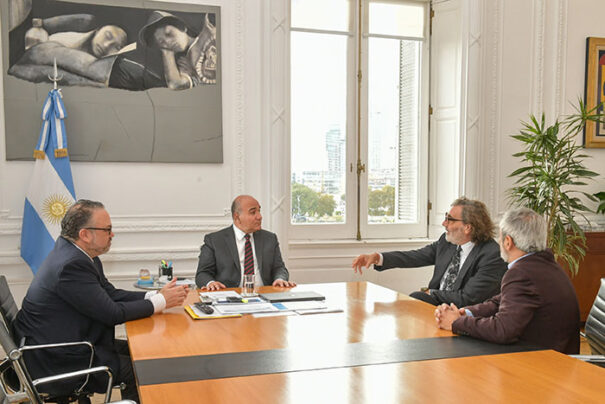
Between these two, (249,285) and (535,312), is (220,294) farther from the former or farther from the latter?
(535,312)

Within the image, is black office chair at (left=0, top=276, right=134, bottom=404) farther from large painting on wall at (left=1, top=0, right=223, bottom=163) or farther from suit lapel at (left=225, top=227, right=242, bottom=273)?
large painting on wall at (left=1, top=0, right=223, bottom=163)

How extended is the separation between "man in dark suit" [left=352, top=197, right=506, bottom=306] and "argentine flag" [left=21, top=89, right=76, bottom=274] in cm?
252

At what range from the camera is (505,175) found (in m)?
6.36

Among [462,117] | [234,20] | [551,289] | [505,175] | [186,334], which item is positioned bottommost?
[186,334]

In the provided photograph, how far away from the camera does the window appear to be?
247 inches

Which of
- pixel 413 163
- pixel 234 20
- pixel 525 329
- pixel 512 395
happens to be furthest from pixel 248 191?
pixel 512 395

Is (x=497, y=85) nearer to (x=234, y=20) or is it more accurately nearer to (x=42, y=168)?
(x=234, y=20)

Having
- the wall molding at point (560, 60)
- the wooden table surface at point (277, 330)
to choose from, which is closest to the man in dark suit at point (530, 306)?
the wooden table surface at point (277, 330)

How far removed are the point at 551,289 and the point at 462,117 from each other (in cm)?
376

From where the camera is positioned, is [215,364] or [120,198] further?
[120,198]

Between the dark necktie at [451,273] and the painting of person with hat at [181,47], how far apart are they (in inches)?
107

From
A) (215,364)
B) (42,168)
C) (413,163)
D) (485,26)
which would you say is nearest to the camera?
(215,364)

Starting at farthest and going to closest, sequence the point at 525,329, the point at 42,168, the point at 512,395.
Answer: the point at 42,168 < the point at 525,329 < the point at 512,395

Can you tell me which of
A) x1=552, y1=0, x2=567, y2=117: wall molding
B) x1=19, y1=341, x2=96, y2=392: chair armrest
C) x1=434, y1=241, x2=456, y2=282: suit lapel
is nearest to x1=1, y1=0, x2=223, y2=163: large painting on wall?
x1=434, y1=241, x2=456, y2=282: suit lapel
